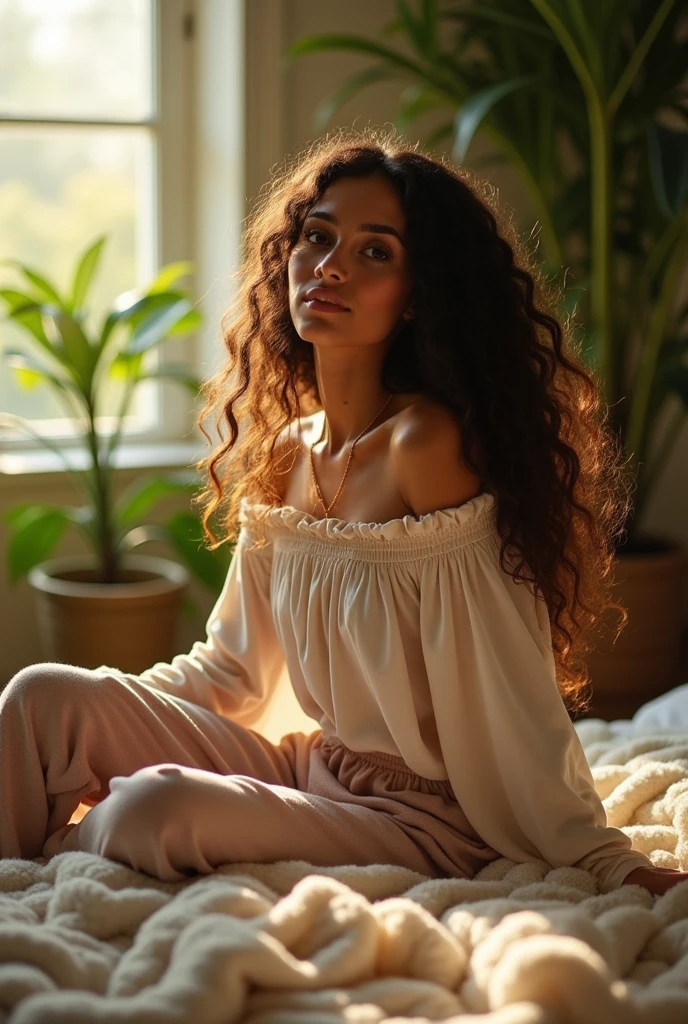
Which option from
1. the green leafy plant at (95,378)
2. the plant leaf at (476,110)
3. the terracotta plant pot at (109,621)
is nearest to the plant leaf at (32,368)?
the green leafy plant at (95,378)

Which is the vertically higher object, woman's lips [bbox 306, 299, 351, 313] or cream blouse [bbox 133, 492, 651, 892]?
woman's lips [bbox 306, 299, 351, 313]

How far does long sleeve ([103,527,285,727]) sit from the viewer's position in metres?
1.75

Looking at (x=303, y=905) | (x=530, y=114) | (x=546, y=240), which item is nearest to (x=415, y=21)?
(x=530, y=114)

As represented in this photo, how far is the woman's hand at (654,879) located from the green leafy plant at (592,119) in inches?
48.3

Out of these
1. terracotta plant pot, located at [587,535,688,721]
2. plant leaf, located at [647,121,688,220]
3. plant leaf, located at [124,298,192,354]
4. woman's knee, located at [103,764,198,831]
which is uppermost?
plant leaf, located at [647,121,688,220]

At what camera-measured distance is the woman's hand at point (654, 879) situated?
1.43 meters

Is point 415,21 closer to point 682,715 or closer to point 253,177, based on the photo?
point 253,177

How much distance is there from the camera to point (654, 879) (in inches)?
56.6

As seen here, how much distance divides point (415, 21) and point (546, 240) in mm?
555

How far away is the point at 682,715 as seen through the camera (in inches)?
82.1

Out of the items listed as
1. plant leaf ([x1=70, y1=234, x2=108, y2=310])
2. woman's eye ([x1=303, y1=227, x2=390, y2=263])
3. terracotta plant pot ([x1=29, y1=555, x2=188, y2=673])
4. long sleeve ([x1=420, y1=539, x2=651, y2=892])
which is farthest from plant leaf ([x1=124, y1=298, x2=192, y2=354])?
long sleeve ([x1=420, y1=539, x2=651, y2=892])

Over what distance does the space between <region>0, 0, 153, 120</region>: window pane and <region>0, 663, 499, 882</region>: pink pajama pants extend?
1832mm

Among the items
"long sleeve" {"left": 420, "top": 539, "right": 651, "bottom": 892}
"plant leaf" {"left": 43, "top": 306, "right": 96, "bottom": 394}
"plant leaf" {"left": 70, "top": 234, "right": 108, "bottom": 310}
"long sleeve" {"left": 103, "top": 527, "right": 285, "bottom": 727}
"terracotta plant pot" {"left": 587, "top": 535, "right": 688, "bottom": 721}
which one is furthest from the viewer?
"terracotta plant pot" {"left": 587, "top": 535, "right": 688, "bottom": 721}

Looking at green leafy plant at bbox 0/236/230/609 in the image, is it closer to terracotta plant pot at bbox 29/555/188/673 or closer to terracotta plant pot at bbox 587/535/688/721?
terracotta plant pot at bbox 29/555/188/673
